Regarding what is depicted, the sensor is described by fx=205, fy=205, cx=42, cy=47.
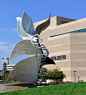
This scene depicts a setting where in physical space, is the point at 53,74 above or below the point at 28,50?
below

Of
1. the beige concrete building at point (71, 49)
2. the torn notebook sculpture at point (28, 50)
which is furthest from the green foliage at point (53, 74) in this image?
the torn notebook sculpture at point (28, 50)

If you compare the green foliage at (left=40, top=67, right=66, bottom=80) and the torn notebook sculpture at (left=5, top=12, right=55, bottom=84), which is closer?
the torn notebook sculpture at (left=5, top=12, right=55, bottom=84)

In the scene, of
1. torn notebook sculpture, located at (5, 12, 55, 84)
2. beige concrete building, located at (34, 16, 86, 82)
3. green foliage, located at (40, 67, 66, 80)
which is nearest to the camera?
torn notebook sculpture, located at (5, 12, 55, 84)

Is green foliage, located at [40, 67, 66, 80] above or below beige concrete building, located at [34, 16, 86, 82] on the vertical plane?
below

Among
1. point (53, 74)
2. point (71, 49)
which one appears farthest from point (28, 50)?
point (71, 49)

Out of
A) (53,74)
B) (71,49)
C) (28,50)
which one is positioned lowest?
(53,74)

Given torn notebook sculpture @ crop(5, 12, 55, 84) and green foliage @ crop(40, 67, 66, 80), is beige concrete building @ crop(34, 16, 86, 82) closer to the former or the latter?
green foliage @ crop(40, 67, 66, 80)

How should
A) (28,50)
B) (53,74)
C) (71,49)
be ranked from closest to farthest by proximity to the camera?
1. (28,50)
2. (53,74)
3. (71,49)

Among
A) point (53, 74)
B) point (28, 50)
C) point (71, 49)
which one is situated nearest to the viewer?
point (28, 50)

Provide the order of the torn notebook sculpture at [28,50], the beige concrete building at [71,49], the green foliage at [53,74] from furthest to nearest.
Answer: the beige concrete building at [71,49] → the green foliage at [53,74] → the torn notebook sculpture at [28,50]

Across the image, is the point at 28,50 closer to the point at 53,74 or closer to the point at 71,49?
the point at 53,74

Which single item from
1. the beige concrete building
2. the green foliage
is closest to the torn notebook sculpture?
the green foliage

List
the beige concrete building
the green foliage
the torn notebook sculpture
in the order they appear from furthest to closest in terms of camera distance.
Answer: the beige concrete building, the green foliage, the torn notebook sculpture

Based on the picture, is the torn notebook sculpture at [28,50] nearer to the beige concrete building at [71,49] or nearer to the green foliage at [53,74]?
the green foliage at [53,74]
